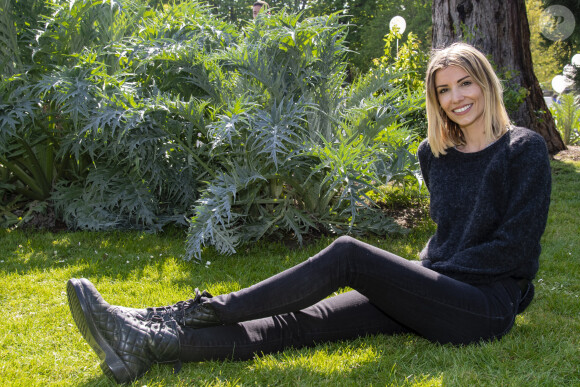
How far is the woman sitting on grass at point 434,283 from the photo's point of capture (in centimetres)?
190

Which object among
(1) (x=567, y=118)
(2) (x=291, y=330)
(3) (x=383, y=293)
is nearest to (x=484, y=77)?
(3) (x=383, y=293)

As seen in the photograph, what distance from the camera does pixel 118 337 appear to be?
1.87m

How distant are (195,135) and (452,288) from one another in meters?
2.52

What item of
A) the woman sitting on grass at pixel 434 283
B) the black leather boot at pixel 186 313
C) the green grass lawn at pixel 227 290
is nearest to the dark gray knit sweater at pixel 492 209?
the woman sitting on grass at pixel 434 283

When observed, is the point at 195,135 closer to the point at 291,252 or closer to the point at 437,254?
the point at 291,252

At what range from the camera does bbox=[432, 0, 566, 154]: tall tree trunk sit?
5.22 metres

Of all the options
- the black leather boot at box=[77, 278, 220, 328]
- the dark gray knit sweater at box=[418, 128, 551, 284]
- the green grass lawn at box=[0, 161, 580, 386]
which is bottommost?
the green grass lawn at box=[0, 161, 580, 386]

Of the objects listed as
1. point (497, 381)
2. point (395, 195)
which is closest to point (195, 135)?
point (395, 195)

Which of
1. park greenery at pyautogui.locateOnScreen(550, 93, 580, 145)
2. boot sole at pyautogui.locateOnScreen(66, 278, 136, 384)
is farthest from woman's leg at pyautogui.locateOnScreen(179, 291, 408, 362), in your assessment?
park greenery at pyautogui.locateOnScreen(550, 93, 580, 145)

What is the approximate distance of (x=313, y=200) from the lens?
144 inches

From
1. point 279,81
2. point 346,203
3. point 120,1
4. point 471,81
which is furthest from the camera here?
point 120,1

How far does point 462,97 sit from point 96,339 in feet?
5.56

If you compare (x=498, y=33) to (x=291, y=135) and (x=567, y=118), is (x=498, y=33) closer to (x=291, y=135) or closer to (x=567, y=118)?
(x=567, y=118)

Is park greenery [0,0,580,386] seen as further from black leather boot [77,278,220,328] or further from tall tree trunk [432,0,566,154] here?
tall tree trunk [432,0,566,154]
